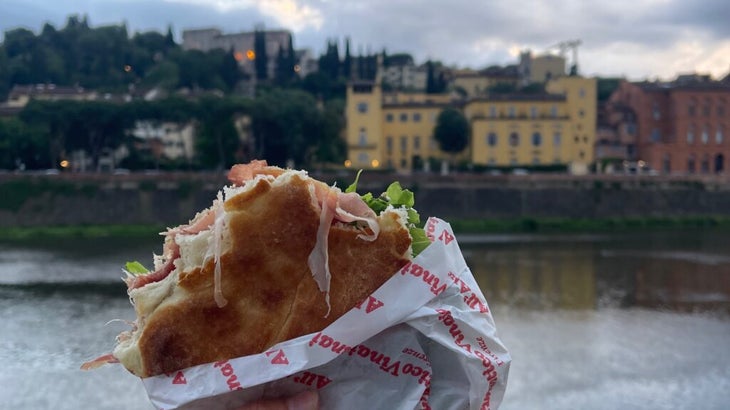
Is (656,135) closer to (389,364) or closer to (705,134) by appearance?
(705,134)

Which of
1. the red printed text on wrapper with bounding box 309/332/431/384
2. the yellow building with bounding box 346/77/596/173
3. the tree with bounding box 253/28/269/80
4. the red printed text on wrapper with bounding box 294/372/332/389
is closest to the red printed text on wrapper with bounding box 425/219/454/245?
the red printed text on wrapper with bounding box 309/332/431/384

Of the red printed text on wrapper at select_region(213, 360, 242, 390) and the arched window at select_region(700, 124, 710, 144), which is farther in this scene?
the arched window at select_region(700, 124, 710, 144)

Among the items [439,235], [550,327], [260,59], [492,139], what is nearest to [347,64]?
[260,59]

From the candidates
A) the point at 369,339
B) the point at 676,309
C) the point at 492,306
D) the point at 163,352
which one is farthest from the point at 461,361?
the point at 676,309

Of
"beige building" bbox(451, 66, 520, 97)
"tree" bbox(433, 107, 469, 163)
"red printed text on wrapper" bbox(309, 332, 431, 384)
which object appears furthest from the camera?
"beige building" bbox(451, 66, 520, 97)

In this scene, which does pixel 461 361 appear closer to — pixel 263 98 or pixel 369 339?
pixel 369 339

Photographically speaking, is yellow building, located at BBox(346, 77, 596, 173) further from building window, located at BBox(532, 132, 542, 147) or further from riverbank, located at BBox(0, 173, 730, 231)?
riverbank, located at BBox(0, 173, 730, 231)
